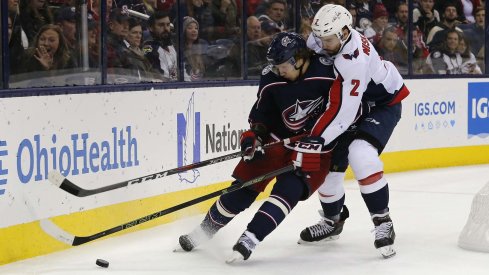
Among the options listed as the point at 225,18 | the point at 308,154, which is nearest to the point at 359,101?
the point at 308,154

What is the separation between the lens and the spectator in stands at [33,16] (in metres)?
5.07

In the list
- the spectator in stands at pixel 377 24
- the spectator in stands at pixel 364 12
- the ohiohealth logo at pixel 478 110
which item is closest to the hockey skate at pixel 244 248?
the spectator in stands at pixel 364 12

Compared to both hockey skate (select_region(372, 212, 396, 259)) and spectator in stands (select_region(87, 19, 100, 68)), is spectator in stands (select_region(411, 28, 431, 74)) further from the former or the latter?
hockey skate (select_region(372, 212, 396, 259))

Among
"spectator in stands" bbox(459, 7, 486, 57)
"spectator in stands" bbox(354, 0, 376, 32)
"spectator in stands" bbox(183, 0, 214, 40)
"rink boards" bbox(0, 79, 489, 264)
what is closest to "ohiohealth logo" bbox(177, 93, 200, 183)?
"rink boards" bbox(0, 79, 489, 264)

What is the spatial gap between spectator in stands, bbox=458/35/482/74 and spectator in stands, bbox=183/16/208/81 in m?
3.20

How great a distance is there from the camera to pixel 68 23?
5461mm

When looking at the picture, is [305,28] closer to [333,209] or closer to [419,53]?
[419,53]

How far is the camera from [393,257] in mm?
4922

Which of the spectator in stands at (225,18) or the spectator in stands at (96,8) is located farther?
the spectator in stands at (225,18)

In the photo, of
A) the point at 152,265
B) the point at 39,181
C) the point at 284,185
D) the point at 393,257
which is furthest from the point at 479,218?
the point at 39,181

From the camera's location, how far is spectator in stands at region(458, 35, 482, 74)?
926 centimetres

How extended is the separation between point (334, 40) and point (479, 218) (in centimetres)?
111

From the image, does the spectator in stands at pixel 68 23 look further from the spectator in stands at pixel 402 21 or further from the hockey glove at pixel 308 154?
the spectator in stands at pixel 402 21

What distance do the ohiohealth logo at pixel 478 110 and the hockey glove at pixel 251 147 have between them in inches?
180
